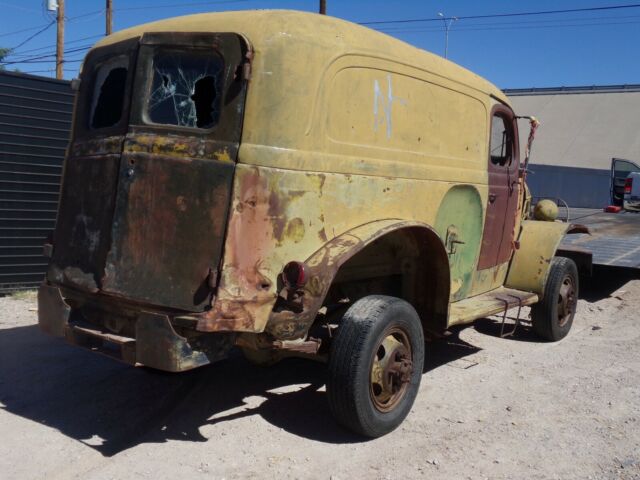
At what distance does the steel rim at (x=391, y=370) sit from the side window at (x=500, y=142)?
2.36 m

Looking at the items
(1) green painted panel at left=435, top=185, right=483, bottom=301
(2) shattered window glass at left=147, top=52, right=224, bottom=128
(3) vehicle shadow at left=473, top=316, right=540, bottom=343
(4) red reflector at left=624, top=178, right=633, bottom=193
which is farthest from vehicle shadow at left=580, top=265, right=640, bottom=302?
(2) shattered window glass at left=147, top=52, right=224, bottom=128

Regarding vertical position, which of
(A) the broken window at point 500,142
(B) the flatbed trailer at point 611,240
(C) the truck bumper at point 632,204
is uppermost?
(A) the broken window at point 500,142

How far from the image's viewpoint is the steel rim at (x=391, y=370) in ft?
14.1

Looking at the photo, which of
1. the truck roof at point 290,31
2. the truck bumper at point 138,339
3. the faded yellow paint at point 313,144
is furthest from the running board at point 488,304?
the truck bumper at point 138,339

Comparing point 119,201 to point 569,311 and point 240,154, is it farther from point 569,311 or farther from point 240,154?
point 569,311

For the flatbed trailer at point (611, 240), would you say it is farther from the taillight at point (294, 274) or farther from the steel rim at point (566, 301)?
the taillight at point (294, 274)

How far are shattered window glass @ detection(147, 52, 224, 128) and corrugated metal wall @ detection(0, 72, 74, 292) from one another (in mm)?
4533

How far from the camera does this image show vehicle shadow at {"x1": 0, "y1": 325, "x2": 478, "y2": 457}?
4379 millimetres

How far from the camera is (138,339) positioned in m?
3.79

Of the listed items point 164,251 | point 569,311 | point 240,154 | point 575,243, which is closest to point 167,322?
point 164,251

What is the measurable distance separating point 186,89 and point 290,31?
714mm

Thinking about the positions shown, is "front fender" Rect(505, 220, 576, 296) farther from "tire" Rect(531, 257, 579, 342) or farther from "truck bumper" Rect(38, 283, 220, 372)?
"truck bumper" Rect(38, 283, 220, 372)

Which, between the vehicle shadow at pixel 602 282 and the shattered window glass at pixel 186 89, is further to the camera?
the vehicle shadow at pixel 602 282

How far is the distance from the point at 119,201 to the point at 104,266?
408 mm
